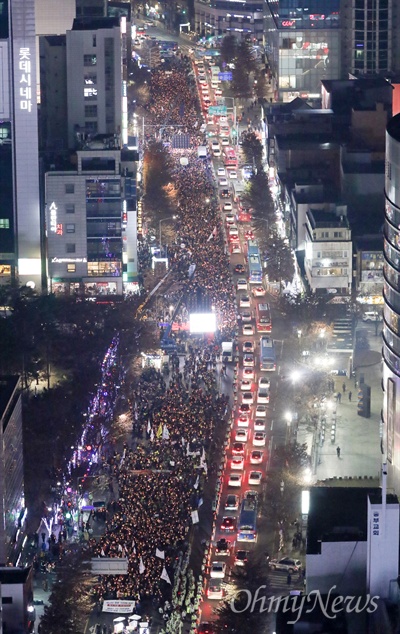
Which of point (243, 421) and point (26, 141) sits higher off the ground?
point (26, 141)

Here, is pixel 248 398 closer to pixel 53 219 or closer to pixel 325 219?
pixel 53 219

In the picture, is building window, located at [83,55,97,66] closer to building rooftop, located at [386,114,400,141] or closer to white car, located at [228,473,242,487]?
building rooftop, located at [386,114,400,141]

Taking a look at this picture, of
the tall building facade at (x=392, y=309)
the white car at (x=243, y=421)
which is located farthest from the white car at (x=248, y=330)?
the tall building facade at (x=392, y=309)

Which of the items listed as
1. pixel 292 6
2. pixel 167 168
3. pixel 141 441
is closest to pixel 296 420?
pixel 141 441

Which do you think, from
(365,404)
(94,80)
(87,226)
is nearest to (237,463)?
(365,404)

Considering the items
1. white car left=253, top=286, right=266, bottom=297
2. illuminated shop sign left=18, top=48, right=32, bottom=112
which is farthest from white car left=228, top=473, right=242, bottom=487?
illuminated shop sign left=18, top=48, right=32, bottom=112

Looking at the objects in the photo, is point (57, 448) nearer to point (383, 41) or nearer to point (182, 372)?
point (182, 372)
